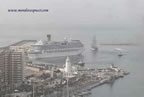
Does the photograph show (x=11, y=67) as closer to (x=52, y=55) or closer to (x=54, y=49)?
(x=52, y=55)

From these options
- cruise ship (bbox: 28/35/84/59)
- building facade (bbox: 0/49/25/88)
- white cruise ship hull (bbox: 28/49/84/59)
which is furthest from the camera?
cruise ship (bbox: 28/35/84/59)

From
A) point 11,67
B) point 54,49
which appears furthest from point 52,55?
point 11,67

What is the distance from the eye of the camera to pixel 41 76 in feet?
19.0

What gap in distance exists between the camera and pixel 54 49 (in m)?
8.83

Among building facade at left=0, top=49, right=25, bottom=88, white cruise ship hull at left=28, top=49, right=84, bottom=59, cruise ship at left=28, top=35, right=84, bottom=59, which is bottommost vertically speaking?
building facade at left=0, top=49, right=25, bottom=88

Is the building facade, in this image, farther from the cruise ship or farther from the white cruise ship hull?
the cruise ship

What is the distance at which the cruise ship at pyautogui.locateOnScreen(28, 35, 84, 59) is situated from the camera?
8586 millimetres

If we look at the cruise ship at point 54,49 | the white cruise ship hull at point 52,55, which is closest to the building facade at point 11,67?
the white cruise ship hull at point 52,55

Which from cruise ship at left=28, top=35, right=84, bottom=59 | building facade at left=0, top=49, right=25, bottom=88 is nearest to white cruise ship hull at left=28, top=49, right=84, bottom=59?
cruise ship at left=28, top=35, right=84, bottom=59

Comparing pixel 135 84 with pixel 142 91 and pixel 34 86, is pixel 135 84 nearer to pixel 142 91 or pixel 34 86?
pixel 142 91

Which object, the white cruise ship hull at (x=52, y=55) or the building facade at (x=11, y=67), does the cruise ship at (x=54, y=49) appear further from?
the building facade at (x=11, y=67)

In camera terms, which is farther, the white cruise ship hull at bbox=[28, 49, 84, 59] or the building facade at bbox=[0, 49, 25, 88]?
the white cruise ship hull at bbox=[28, 49, 84, 59]

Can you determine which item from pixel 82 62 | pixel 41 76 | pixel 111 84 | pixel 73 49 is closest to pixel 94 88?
pixel 111 84

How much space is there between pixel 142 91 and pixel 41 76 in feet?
5.64
